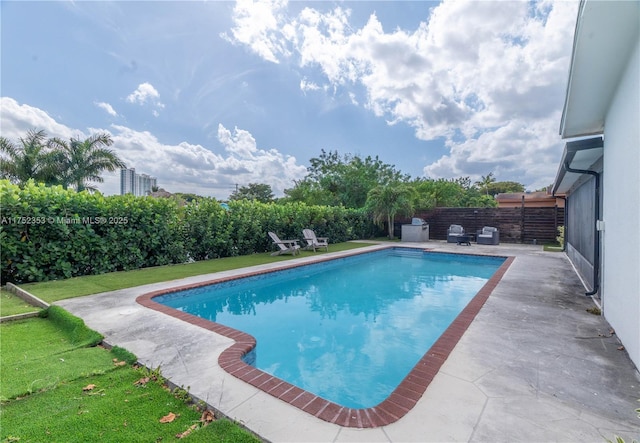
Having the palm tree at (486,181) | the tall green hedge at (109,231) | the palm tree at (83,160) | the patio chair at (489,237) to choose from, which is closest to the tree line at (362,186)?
the patio chair at (489,237)

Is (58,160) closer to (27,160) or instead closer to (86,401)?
(27,160)

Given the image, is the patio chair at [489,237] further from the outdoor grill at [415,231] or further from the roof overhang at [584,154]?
the roof overhang at [584,154]

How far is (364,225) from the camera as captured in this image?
2023 centimetres

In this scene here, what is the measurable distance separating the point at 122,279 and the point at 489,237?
54.7 ft

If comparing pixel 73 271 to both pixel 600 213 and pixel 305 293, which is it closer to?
pixel 305 293

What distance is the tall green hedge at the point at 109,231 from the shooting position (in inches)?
266

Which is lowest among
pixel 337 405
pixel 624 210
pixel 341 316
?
pixel 341 316

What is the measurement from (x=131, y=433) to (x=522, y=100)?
651 inches

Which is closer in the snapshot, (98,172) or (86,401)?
(86,401)

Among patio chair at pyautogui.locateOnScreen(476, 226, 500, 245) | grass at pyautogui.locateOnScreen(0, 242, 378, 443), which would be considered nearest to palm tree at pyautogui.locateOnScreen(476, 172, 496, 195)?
patio chair at pyautogui.locateOnScreen(476, 226, 500, 245)

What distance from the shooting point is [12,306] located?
17.2ft

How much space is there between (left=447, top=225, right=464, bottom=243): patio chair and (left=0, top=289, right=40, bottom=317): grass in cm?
1704

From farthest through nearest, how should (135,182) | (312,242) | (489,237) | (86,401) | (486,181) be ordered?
(486,181)
(135,182)
(489,237)
(312,242)
(86,401)

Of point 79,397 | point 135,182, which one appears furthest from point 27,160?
Answer: point 79,397
